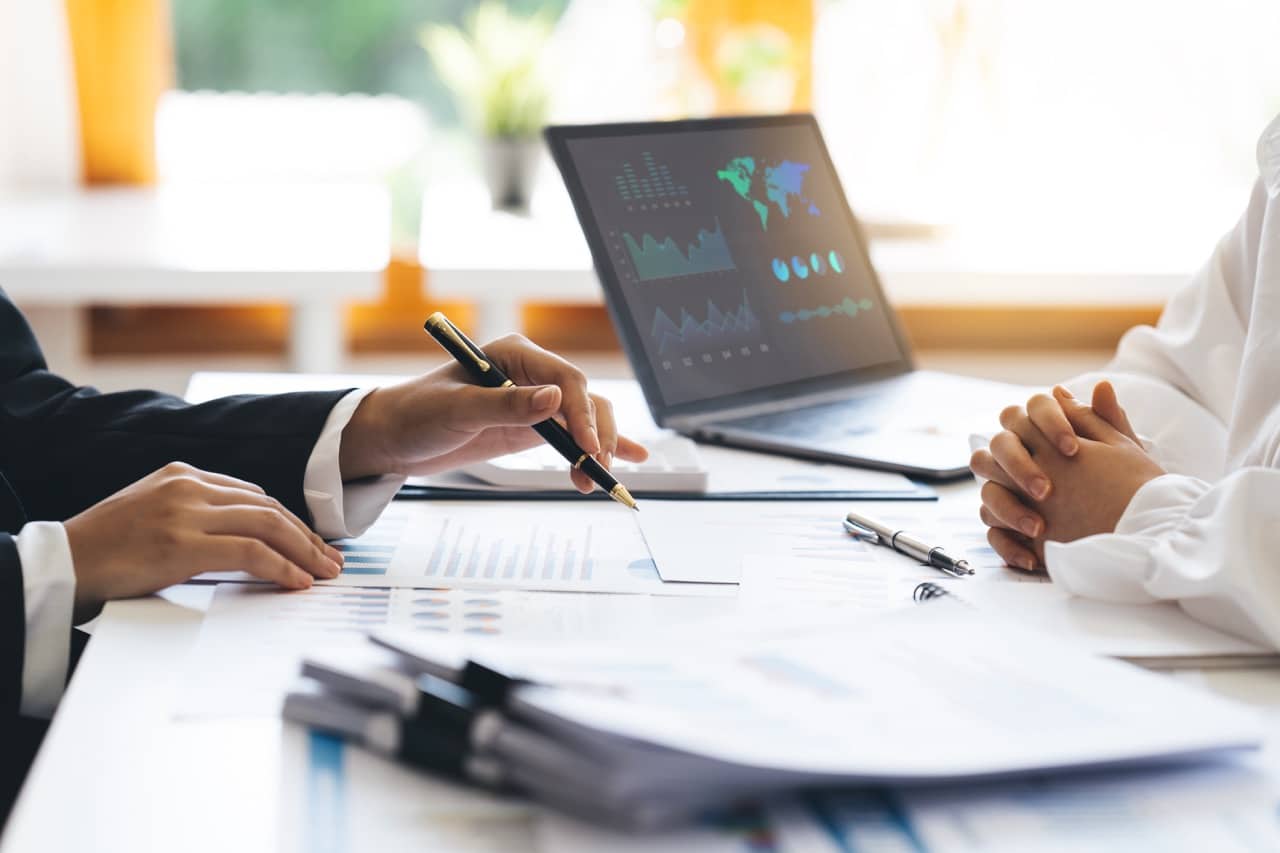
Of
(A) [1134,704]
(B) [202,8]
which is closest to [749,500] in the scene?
(A) [1134,704]

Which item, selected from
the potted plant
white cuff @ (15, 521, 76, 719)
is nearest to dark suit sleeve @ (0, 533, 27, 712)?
white cuff @ (15, 521, 76, 719)

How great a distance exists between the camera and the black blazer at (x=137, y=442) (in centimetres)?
100

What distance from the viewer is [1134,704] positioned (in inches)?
24.0

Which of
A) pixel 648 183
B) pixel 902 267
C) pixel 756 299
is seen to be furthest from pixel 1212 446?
pixel 902 267

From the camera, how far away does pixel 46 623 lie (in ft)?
2.54

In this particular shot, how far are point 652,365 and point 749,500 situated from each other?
0.23m

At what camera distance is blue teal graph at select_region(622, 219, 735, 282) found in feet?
4.23

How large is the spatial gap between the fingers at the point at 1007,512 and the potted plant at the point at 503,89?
195 centimetres

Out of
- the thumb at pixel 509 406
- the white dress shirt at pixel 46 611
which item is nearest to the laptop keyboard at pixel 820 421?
the thumb at pixel 509 406

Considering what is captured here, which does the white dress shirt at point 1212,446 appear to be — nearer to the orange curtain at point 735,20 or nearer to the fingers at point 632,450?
the fingers at point 632,450

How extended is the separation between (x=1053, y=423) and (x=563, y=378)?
0.33m

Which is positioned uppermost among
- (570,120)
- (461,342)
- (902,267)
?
(461,342)

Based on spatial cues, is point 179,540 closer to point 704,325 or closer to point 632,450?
point 632,450

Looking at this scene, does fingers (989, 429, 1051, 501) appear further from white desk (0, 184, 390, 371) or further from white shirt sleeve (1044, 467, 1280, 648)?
white desk (0, 184, 390, 371)
